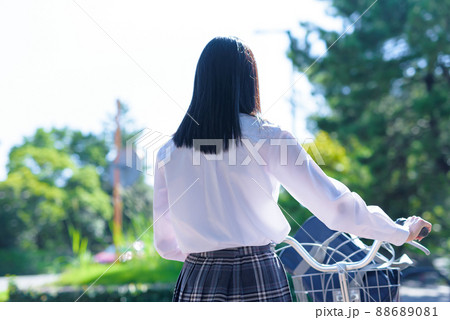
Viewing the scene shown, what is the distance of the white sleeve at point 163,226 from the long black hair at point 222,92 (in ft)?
0.55

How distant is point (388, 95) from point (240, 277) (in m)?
7.78

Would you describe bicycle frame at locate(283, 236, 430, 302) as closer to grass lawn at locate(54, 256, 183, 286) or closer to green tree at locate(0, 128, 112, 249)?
grass lawn at locate(54, 256, 183, 286)

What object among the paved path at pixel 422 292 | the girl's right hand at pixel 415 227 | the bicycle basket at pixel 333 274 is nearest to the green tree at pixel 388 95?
the paved path at pixel 422 292

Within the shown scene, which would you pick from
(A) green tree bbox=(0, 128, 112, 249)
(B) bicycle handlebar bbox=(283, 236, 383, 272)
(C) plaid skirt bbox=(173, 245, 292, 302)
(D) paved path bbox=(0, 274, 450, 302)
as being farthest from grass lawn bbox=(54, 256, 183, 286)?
(A) green tree bbox=(0, 128, 112, 249)

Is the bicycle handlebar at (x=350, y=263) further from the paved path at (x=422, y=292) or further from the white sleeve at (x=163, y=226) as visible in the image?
the paved path at (x=422, y=292)

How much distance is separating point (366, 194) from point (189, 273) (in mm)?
6434

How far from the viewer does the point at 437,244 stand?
7648 mm

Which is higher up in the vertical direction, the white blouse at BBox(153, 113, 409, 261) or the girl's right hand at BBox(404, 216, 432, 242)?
the white blouse at BBox(153, 113, 409, 261)

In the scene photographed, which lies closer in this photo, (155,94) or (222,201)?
(222,201)

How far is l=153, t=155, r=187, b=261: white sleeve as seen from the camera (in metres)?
1.23

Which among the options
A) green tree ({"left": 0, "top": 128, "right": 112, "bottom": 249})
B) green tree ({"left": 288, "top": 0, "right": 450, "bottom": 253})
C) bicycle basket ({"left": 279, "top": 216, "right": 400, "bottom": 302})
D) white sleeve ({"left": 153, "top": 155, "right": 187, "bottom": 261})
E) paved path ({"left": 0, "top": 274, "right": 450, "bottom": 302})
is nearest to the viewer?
white sleeve ({"left": 153, "top": 155, "right": 187, "bottom": 261})

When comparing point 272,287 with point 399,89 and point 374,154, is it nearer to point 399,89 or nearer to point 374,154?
point 374,154

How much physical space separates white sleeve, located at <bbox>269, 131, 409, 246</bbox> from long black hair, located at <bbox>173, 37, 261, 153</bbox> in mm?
111
